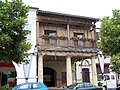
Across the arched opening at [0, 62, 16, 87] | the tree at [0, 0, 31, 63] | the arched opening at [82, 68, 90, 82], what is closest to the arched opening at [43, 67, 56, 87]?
the arched opening at [0, 62, 16, 87]

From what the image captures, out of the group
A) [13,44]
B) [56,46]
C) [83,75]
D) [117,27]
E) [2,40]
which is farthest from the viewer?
[83,75]

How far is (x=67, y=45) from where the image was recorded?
21.2 metres

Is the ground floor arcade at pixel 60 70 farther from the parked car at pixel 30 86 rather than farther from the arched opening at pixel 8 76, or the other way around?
the parked car at pixel 30 86

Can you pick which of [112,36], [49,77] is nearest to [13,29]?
[112,36]

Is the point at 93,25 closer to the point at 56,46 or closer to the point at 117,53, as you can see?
the point at 56,46

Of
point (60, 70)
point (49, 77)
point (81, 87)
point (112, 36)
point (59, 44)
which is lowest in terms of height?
point (81, 87)

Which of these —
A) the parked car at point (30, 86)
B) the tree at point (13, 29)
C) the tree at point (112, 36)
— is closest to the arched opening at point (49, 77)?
the parked car at point (30, 86)

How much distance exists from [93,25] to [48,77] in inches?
278

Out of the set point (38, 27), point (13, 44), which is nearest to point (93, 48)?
point (38, 27)

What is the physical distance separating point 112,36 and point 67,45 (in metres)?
6.09

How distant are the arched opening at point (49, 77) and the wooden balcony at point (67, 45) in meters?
4.90

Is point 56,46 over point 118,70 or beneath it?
over

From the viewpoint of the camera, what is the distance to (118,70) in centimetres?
1565

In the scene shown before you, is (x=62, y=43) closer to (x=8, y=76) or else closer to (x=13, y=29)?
(x=8, y=76)
